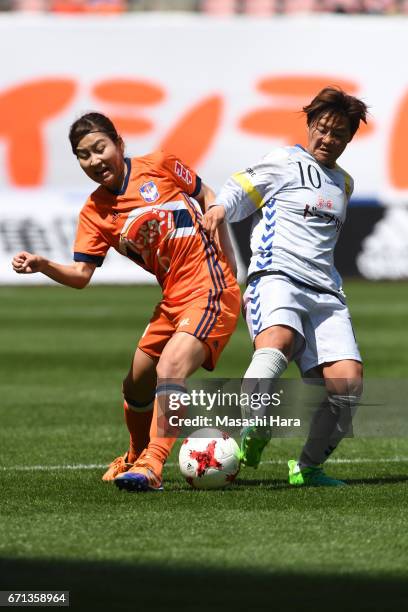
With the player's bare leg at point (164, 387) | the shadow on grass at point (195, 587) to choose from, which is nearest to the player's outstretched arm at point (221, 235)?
the player's bare leg at point (164, 387)

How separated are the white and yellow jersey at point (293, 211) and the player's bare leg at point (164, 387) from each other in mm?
521

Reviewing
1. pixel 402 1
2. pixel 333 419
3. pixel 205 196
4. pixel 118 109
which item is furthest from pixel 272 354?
pixel 402 1

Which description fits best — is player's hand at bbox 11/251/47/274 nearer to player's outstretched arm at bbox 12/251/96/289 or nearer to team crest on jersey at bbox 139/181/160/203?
player's outstretched arm at bbox 12/251/96/289

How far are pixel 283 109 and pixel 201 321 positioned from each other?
23.2 meters

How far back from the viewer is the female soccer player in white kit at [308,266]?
6004mm

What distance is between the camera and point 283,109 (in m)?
28.8

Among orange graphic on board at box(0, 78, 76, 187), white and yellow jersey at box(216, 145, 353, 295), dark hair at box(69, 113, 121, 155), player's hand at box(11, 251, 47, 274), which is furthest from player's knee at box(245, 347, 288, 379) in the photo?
orange graphic on board at box(0, 78, 76, 187)

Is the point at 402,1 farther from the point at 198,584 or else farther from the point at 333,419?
the point at 198,584

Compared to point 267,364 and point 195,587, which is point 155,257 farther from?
point 195,587

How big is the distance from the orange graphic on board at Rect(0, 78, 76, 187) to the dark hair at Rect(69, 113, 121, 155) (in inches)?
860

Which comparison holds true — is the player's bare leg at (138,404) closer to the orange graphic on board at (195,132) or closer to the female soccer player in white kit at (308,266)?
the female soccer player in white kit at (308,266)

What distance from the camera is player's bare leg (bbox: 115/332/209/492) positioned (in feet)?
19.2

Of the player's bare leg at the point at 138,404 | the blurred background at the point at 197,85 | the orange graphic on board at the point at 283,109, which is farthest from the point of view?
the orange graphic on board at the point at 283,109

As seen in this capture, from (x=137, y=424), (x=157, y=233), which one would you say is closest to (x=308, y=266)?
(x=157, y=233)
